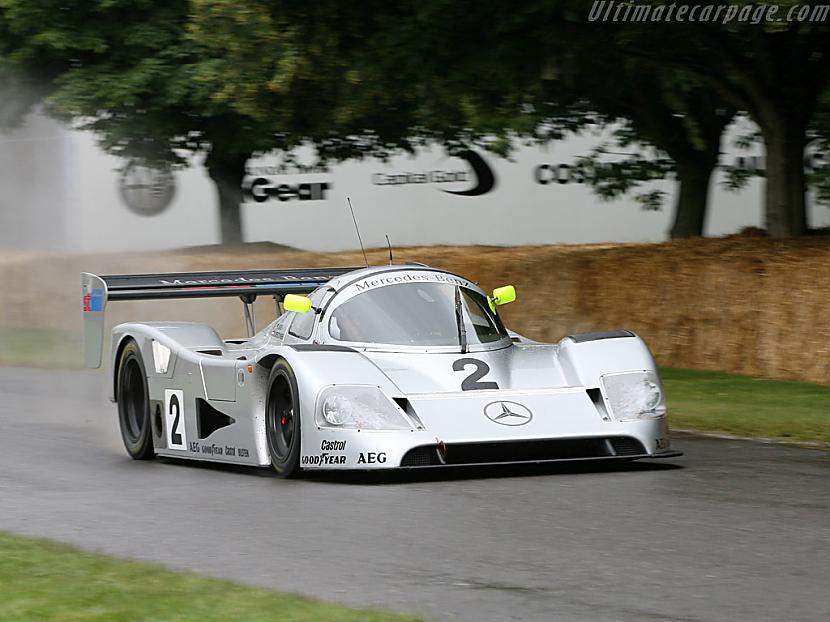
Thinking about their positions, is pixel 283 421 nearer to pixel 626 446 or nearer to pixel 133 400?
pixel 626 446

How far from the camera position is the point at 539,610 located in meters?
5.28

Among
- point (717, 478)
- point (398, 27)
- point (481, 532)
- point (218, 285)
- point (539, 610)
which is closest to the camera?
point (539, 610)

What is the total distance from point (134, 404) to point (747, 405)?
18.0 feet

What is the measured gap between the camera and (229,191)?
90.5 feet

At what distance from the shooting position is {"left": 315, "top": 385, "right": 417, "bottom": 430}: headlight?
845 centimetres

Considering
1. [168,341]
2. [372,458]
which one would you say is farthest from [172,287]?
[372,458]

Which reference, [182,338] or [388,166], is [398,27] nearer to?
[182,338]

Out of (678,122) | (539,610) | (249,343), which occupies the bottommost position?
(539,610)

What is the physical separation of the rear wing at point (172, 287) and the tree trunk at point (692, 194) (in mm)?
10232

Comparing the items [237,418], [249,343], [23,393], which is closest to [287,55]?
[23,393]

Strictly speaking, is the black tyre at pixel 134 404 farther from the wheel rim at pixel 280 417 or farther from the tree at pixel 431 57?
the tree at pixel 431 57

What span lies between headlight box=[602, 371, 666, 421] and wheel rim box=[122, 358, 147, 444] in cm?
357

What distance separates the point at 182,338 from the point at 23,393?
227 inches

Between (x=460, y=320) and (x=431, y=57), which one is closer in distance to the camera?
(x=460, y=320)
